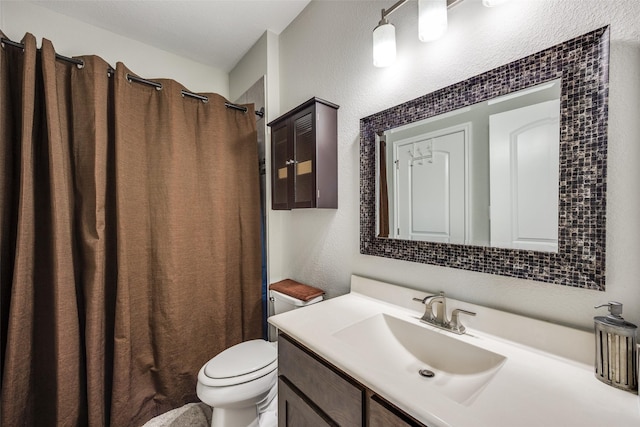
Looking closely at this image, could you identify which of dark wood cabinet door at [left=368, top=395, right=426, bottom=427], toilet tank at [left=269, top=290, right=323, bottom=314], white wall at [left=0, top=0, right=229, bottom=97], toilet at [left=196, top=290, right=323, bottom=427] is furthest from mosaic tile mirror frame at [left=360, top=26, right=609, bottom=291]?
white wall at [left=0, top=0, right=229, bottom=97]

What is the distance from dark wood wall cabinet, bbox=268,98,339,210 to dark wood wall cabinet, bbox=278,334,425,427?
710 millimetres

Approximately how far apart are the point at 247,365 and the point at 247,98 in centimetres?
195

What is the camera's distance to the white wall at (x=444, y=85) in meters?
0.63

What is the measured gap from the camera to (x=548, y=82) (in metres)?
0.73

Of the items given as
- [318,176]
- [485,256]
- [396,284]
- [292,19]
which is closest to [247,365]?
[396,284]

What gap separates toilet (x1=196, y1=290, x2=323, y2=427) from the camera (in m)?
1.19

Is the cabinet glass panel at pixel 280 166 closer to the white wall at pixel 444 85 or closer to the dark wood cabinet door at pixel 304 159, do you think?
the dark wood cabinet door at pixel 304 159

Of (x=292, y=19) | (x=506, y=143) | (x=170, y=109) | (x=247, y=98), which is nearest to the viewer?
(x=506, y=143)

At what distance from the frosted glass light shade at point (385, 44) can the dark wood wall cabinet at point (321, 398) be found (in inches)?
46.9

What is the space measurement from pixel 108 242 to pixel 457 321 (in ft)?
5.93

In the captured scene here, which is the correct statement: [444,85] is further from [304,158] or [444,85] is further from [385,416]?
[385,416]

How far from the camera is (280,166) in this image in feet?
5.20

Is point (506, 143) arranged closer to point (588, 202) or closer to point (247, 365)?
point (588, 202)

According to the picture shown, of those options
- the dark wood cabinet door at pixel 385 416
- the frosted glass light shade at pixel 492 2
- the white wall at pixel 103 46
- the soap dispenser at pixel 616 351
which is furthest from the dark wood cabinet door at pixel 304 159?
the white wall at pixel 103 46
